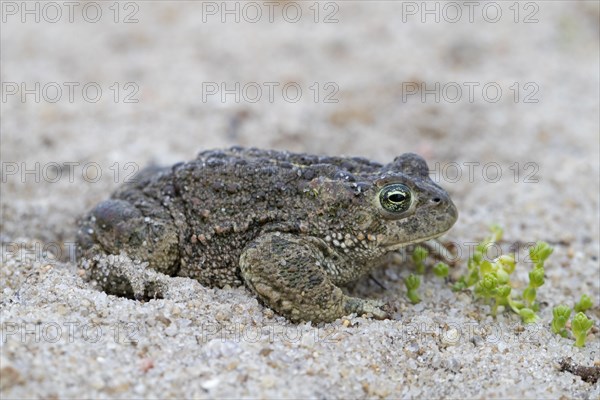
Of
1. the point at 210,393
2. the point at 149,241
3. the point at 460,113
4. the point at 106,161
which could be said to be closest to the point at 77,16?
the point at 106,161

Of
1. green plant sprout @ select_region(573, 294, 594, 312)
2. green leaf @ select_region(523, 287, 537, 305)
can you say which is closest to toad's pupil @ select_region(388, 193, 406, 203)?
green leaf @ select_region(523, 287, 537, 305)

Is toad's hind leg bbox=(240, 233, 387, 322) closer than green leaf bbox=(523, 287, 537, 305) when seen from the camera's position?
Yes

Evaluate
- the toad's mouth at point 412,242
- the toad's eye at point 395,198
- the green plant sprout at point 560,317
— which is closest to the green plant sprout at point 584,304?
the green plant sprout at point 560,317

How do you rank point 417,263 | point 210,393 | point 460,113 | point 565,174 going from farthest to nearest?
point 460,113, point 565,174, point 417,263, point 210,393

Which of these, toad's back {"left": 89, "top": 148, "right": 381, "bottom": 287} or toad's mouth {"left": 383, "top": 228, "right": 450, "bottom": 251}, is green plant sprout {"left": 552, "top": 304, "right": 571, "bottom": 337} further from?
toad's back {"left": 89, "top": 148, "right": 381, "bottom": 287}

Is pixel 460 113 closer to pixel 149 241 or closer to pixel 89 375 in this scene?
pixel 149 241

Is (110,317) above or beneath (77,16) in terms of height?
beneath
